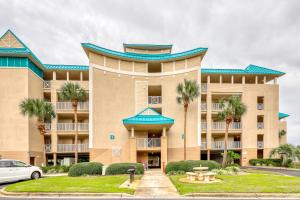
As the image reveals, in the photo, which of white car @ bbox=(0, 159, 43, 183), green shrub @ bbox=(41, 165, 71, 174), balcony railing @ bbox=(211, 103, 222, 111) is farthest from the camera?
balcony railing @ bbox=(211, 103, 222, 111)

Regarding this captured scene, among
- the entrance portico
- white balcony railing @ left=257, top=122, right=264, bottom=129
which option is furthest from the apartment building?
white balcony railing @ left=257, top=122, right=264, bottom=129

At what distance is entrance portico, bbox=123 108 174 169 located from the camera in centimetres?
2458

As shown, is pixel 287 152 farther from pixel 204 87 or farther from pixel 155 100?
pixel 155 100

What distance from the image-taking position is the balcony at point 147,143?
84.1 feet

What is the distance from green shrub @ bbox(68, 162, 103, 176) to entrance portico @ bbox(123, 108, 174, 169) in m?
6.16

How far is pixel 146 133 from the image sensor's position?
2788cm

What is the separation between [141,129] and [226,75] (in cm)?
1607

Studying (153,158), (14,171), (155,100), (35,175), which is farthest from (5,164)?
(155,100)

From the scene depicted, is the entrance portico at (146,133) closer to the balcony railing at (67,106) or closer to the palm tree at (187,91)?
the palm tree at (187,91)

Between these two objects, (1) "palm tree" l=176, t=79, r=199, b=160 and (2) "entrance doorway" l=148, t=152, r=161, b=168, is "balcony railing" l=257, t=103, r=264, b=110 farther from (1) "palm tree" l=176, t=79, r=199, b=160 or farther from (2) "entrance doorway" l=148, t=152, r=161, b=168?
(2) "entrance doorway" l=148, t=152, r=161, b=168

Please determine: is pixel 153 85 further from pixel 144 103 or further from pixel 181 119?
pixel 181 119

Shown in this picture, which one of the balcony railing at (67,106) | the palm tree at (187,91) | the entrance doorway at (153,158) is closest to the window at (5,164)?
the balcony railing at (67,106)

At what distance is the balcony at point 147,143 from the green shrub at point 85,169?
7.03 meters

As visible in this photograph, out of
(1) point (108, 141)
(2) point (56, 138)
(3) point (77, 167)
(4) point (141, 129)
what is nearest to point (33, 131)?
(2) point (56, 138)
